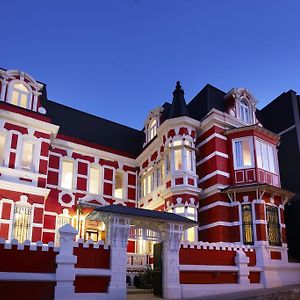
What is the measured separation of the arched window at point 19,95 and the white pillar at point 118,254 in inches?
442

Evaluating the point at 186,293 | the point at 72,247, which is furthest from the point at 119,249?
the point at 186,293

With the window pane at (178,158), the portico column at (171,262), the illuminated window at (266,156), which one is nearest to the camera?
the portico column at (171,262)

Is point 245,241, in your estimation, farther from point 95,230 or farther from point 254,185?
point 95,230

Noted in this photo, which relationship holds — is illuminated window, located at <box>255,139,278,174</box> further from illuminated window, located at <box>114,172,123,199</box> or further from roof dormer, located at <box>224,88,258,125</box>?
illuminated window, located at <box>114,172,123,199</box>

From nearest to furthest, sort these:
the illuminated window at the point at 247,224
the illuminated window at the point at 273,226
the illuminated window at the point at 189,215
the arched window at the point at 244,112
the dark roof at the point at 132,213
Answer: the dark roof at the point at 132,213 → the illuminated window at the point at 247,224 → the illuminated window at the point at 273,226 → the illuminated window at the point at 189,215 → the arched window at the point at 244,112

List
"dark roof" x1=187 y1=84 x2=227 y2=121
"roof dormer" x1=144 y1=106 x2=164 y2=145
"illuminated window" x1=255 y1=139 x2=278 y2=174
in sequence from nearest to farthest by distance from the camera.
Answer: "illuminated window" x1=255 y1=139 x2=278 y2=174 → "dark roof" x1=187 y1=84 x2=227 y2=121 → "roof dormer" x1=144 y1=106 x2=164 y2=145

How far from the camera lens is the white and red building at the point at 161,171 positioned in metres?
19.4

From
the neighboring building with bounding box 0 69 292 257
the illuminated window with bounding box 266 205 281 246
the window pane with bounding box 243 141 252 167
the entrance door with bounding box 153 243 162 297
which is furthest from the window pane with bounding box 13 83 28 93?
the illuminated window with bounding box 266 205 281 246

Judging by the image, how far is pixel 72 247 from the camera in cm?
1281

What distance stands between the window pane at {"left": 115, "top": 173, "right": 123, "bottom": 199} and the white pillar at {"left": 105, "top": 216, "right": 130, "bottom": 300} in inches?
487

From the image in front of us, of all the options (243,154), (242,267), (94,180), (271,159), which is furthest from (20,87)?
(242,267)

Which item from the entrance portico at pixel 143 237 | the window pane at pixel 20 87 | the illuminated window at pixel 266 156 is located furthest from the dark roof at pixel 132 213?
the window pane at pixel 20 87

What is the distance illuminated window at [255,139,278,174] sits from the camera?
20906 millimetres

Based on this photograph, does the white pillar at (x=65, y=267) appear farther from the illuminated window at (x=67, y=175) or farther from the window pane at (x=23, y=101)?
the illuminated window at (x=67, y=175)
